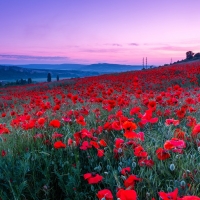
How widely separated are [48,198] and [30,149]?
732 millimetres

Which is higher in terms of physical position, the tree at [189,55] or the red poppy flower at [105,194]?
the tree at [189,55]

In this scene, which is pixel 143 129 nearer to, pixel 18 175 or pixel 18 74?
pixel 18 175

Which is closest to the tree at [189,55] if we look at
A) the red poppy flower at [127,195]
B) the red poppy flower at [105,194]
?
the red poppy flower at [105,194]

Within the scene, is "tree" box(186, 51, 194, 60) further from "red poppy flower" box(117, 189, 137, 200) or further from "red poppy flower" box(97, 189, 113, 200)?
"red poppy flower" box(117, 189, 137, 200)

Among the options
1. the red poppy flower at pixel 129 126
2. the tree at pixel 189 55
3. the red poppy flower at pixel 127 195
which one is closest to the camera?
the red poppy flower at pixel 127 195

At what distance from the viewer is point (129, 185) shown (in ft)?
5.49

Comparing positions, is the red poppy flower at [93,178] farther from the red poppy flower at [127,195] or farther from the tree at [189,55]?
the tree at [189,55]

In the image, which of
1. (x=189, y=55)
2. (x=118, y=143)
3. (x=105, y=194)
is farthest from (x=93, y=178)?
(x=189, y=55)

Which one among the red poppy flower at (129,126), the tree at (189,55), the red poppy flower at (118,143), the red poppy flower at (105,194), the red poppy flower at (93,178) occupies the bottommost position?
the red poppy flower at (93,178)

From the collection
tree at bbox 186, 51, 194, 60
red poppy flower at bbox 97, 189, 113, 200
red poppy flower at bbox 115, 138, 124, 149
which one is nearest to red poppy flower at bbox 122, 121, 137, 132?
red poppy flower at bbox 115, 138, 124, 149

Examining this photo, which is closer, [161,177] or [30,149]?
[161,177]

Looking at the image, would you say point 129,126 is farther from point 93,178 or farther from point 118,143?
point 93,178

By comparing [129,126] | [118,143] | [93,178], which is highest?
[129,126]

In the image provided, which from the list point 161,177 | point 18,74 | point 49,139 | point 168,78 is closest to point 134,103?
point 49,139
